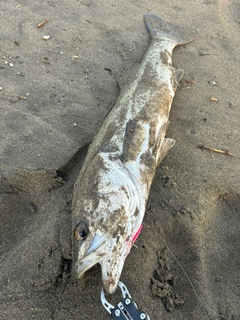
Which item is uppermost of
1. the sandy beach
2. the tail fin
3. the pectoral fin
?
the tail fin

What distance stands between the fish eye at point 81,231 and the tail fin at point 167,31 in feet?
13.6

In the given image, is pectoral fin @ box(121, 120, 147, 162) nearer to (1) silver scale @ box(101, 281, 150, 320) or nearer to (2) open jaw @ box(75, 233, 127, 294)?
(2) open jaw @ box(75, 233, 127, 294)

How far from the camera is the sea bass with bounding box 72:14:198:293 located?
2756 millimetres

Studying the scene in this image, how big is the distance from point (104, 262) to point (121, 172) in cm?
96

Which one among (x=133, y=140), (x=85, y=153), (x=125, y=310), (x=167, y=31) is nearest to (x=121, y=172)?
(x=133, y=140)

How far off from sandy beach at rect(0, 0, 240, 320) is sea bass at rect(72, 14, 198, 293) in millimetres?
307

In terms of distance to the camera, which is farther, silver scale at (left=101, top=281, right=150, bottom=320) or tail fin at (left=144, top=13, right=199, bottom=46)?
tail fin at (left=144, top=13, right=199, bottom=46)

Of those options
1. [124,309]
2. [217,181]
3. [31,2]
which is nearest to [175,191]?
[217,181]

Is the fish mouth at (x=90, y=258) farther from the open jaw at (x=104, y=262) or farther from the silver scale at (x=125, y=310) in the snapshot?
the silver scale at (x=125, y=310)

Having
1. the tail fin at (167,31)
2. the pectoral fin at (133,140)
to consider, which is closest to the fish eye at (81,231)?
the pectoral fin at (133,140)

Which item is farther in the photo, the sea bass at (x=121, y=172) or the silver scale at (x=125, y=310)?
the sea bass at (x=121, y=172)

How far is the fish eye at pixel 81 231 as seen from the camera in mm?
2801

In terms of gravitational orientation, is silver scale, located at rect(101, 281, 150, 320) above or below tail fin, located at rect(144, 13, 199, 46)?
below

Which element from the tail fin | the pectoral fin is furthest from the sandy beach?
the pectoral fin
